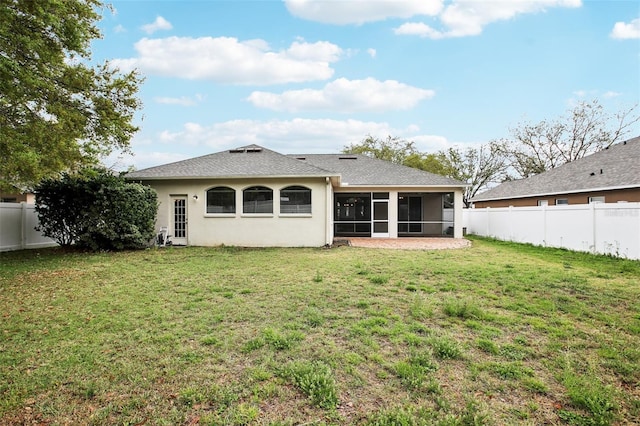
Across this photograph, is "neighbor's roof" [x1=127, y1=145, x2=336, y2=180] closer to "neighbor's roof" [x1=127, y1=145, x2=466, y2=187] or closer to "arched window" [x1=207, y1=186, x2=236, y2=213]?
"neighbor's roof" [x1=127, y1=145, x2=466, y2=187]

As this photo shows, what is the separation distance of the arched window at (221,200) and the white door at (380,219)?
7.33 meters

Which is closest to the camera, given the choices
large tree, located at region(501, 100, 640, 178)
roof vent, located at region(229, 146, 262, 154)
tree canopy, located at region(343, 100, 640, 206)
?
roof vent, located at region(229, 146, 262, 154)

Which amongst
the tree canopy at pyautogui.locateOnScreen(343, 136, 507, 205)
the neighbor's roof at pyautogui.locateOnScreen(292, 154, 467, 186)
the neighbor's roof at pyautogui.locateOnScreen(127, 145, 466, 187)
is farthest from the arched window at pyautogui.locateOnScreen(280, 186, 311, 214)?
the tree canopy at pyautogui.locateOnScreen(343, 136, 507, 205)

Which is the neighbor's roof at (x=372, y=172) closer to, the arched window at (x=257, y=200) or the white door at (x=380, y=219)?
the white door at (x=380, y=219)

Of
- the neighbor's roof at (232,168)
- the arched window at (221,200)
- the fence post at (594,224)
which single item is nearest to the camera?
the fence post at (594,224)

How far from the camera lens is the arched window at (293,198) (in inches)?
520

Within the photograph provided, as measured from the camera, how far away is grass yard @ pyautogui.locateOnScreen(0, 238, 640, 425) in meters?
2.69

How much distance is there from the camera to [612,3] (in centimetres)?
1191

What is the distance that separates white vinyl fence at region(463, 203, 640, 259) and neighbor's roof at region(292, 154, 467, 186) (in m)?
3.03

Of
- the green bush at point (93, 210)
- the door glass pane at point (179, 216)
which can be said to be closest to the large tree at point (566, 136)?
the door glass pane at point (179, 216)

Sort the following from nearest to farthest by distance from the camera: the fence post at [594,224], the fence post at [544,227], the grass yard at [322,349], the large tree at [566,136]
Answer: the grass yard at [322,349]
the fence post at [594,224]
the fence post at [544,227]
the large tree at [566,136]

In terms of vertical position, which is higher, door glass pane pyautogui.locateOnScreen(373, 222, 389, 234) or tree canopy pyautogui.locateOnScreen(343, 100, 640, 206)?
tree canopy pyautogui.locateOnScreen(343, 100, 640, 206)

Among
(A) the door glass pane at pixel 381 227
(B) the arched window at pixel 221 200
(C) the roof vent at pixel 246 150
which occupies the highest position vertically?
(C) the roof vent at pixel 246 150

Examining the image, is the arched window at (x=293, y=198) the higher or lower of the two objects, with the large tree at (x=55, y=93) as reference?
lower
